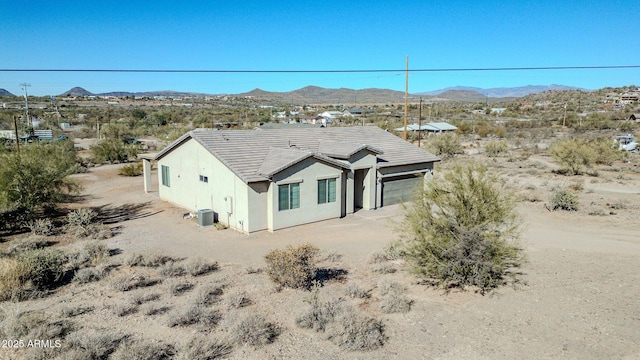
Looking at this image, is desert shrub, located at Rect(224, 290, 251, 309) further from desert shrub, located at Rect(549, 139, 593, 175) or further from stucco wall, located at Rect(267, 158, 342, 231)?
desert shrub, located at Rect(549, 139, 593, 175)

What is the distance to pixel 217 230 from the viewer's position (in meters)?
18.1

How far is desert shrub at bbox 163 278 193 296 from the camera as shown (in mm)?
11329

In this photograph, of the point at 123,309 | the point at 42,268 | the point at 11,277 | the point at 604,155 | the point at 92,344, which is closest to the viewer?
the point at 92,344

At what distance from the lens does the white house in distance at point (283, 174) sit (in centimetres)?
1767

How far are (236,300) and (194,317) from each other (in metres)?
1.20

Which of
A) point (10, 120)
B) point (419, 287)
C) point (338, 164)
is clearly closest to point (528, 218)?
point (338, 164)

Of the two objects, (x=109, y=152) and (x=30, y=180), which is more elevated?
(x=30, y=180)

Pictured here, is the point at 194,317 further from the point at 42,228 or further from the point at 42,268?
the point at 42,228

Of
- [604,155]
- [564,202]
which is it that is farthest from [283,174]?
[604,155]

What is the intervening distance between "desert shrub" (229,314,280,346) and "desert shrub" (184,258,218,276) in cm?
355

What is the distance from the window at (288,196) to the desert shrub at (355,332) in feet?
27.7

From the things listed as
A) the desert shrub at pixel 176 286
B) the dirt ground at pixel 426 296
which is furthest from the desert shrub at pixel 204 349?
the desert shrub at pixel 176 286

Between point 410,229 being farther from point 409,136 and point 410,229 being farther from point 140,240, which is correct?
point 409,136

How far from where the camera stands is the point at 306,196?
1856 cm
